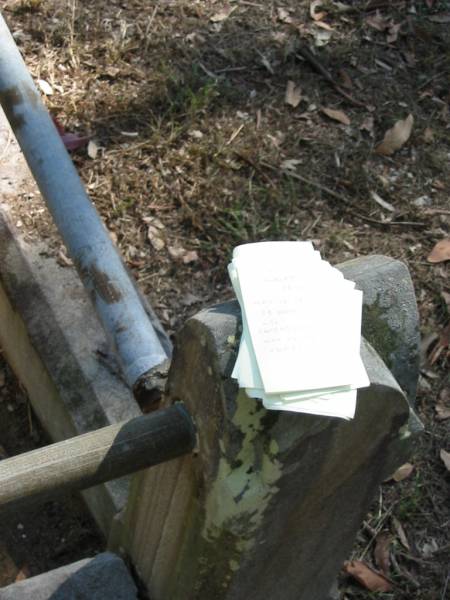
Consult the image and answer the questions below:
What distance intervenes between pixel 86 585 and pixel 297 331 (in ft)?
4.22

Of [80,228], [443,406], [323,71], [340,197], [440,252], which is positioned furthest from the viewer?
[323,71]

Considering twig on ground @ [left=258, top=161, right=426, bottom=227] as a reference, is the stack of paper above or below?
above

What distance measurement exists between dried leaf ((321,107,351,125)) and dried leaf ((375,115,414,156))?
210 millimetres

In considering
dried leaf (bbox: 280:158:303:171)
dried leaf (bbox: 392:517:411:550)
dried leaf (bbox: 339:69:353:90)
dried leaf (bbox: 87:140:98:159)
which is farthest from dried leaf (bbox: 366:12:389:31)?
dried leaf (bbox: 392:517:411:550)

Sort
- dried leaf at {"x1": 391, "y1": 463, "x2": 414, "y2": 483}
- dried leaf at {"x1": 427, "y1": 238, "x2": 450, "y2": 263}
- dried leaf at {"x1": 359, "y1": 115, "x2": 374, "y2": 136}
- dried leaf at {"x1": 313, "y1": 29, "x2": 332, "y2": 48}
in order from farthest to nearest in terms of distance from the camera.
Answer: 1. dried leaf at {"x1": 313, "y1": 29, "x2": 332, "y2": 48}
2. dried leaf at {"x1": 359, "y1": 115, "x2": 374, "y2": 136}
3. dried leaf at {"x1": 427, "y1": 238, "x2": 450, "y2": 263}
4. dried leaf at {"x1": 391, "y1": 463, "x2": 414, "y2": 483}

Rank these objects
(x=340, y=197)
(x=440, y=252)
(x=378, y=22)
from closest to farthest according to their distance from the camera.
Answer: (x=440, y=252) → (x=340, y=197) → (x=378, y=22)

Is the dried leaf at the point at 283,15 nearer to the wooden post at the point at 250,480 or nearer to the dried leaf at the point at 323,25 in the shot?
the dried leaf at the point at 323,25

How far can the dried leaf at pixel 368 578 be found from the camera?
304cm

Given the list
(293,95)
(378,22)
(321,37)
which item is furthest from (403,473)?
(378,22)

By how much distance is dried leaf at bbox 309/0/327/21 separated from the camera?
458cm

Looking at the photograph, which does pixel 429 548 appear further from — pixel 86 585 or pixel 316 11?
pixel 316 11

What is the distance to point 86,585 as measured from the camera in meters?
2.51

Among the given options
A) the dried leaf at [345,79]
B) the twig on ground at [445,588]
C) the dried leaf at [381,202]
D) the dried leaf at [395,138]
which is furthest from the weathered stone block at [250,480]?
the dried leaf at [345,79]

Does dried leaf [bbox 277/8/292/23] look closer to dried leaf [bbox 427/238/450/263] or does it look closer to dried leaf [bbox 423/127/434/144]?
dried leaf [bbox 423/127/434/144]
